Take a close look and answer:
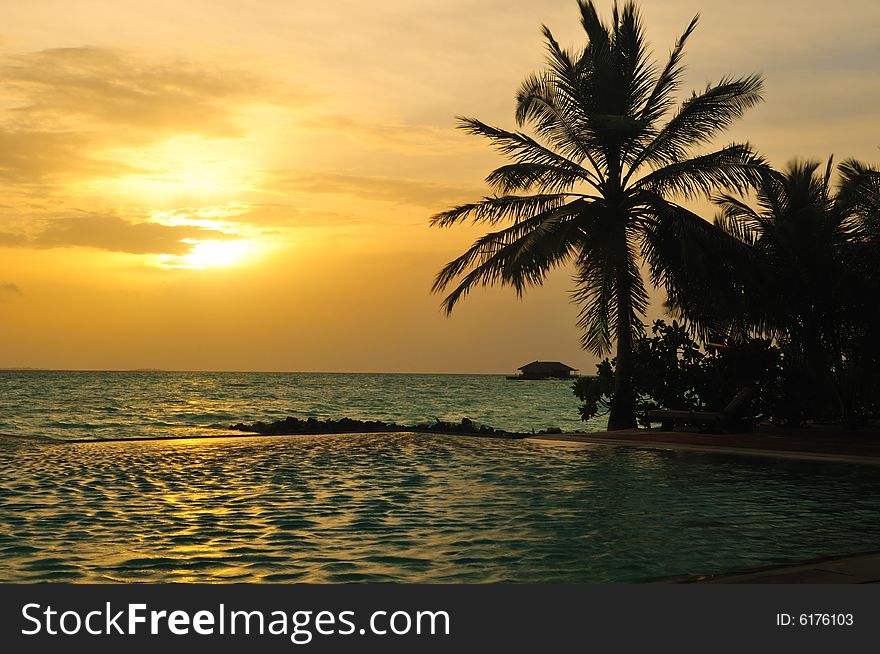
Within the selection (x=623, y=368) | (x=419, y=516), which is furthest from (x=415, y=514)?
(x=623, y=368)

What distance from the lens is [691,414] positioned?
72.0ft

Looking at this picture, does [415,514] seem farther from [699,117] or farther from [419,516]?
[699,117]

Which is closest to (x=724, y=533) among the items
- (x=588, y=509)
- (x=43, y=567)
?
(x=588, y=509)

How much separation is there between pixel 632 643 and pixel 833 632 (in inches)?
48.4

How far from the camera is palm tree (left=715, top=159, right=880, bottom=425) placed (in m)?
22.3

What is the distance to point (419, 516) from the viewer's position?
1037cm

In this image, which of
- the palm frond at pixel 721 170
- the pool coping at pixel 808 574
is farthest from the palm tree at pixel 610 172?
the pool coping at pixel 808 574

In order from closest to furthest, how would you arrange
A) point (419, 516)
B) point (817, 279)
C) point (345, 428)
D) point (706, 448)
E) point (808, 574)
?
point (808, 574) < point (419, 516) < point (706, 448) < point (817, 279) < point (345, 428)

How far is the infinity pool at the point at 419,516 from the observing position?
7.68m

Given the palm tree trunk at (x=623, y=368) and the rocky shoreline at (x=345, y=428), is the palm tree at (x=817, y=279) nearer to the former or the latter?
the palm tree trunk at (x=623, y=368)

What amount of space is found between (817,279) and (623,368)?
5.48m

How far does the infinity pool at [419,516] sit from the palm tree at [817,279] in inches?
276

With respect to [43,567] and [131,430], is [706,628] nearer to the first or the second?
[43,567]

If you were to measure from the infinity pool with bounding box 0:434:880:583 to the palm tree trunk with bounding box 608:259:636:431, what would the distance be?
21.1 ft
